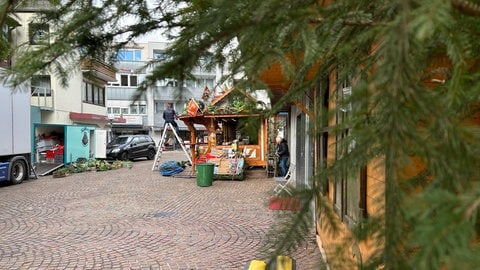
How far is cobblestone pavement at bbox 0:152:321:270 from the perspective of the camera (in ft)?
18.3

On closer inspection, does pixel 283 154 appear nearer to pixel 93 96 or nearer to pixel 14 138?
pixel 14 138

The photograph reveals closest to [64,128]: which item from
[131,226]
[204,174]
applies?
[204,174]

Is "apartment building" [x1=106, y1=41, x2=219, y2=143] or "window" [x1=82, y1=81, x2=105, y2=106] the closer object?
"apartment building" [x1=106, y1=41, x2=219, y2=143]

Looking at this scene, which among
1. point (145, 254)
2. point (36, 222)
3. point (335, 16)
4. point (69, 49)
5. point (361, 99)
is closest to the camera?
point (361, 99)

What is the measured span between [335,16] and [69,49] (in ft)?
3.26

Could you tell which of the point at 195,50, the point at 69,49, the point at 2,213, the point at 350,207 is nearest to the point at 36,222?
the point at 2,213

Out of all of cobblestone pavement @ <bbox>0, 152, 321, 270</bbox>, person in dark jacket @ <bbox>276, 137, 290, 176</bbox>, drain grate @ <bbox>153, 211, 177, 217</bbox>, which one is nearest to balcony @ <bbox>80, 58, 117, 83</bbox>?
cobblestone pavement @ <bbox>0, 152, 321, 270</bbox>

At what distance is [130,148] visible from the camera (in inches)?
963

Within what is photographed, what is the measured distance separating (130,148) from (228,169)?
11.3 metres

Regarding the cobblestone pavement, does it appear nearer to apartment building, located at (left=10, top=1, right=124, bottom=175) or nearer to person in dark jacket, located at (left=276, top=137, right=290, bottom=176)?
person in dark jacket, located at (left=276, top=137, right=290, bottom=176)

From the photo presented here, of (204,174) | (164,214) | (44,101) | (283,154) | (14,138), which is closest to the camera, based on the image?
(164,214)

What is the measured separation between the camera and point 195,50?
119 cm

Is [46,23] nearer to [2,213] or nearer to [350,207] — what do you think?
[350,207]

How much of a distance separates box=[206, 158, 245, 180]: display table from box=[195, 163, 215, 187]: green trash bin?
1526 millimetres
